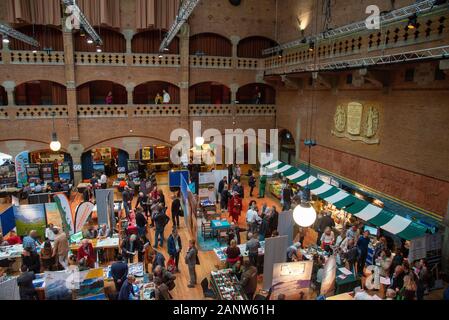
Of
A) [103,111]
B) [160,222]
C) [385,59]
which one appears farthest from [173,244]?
[103,111]

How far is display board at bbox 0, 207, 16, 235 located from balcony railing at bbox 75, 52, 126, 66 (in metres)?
8.99

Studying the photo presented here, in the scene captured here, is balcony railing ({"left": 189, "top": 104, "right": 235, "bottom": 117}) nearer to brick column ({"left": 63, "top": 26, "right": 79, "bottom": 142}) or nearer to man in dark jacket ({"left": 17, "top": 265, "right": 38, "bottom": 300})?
brick column ({"left": 63, "top": 26, "right": 79, "bottom": 142})

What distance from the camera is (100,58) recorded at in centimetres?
1783

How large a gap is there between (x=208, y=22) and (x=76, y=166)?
35.0 ft

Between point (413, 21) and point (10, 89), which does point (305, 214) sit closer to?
point (413, 21)

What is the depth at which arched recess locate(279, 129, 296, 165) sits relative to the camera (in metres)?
20.6

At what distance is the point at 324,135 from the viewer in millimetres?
16031

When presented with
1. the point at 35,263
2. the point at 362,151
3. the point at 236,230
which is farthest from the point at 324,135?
the point at 35,263

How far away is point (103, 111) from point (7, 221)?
27.5ft

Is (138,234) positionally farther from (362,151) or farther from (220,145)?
(220,145)

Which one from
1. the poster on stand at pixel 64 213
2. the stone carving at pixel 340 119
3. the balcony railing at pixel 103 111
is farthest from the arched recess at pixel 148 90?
the poster on stand at pixel 64 213

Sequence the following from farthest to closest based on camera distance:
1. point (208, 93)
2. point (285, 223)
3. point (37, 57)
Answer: point (208, 93) < point (37, 57) < point (285, 223)

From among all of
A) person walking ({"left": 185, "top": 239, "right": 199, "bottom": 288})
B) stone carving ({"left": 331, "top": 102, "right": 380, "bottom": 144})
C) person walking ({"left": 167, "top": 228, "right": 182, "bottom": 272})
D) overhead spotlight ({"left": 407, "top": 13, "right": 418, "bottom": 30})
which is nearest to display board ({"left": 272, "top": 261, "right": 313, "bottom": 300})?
person walking ({"left": 185, "top": 239, "right": 199, "bottom": 288})

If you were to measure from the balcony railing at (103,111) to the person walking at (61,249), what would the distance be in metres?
9.70
